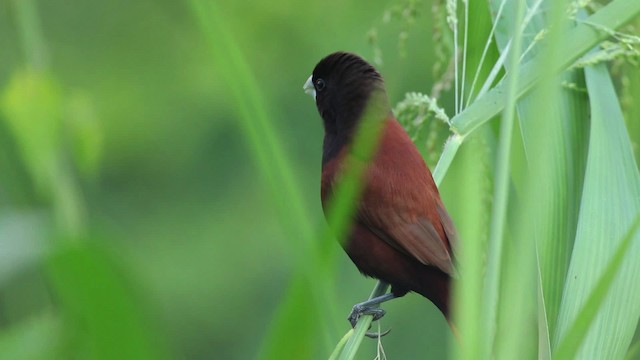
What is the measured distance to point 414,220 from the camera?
6.78 feet

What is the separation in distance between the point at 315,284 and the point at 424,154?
5.89 ft

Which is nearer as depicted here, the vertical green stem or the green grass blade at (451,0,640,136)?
the vertical green stem

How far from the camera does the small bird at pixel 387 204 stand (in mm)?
2047

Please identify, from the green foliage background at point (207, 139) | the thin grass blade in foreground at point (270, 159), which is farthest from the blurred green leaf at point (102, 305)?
the green foliage background at point (207, 139)

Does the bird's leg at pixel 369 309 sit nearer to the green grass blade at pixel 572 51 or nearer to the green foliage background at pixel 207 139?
the green grass blade at pixel 572 51

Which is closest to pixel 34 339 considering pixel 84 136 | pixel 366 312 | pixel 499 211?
pixel 499 211

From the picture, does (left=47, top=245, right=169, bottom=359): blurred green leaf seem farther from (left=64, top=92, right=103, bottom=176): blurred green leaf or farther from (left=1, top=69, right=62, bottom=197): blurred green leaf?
(left=64, top=92, right=103, bottom=176): blurred green leaf

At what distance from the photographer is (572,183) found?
5.57ft

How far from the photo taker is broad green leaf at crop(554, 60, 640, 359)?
119 cm

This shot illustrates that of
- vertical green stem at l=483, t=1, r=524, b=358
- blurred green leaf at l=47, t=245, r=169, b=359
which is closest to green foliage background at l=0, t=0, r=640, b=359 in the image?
vertical green stem at l=483, t=1, r=524, b=358

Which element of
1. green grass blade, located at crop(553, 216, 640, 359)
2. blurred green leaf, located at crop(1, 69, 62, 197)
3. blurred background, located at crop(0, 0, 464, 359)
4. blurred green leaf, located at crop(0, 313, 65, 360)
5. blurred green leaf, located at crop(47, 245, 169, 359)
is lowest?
blurred background, located at crop(0, 0, 464, 359)

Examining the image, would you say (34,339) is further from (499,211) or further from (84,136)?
(84,136)

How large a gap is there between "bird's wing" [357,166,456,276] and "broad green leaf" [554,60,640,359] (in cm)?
43

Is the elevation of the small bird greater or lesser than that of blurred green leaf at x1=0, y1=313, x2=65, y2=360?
lesser
